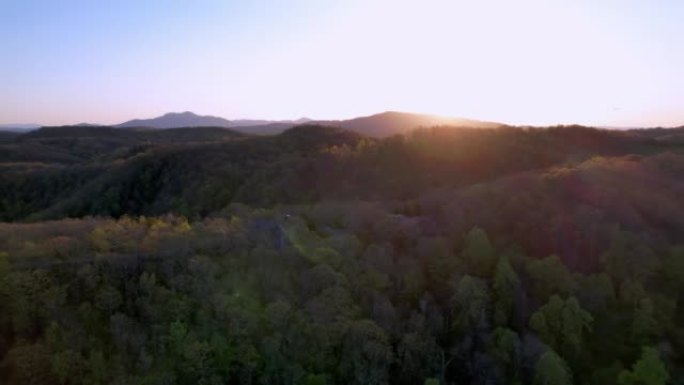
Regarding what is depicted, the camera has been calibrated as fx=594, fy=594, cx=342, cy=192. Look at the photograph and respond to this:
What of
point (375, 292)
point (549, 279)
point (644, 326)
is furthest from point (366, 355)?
point (644, 326)

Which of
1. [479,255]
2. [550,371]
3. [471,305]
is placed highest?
[479,255]

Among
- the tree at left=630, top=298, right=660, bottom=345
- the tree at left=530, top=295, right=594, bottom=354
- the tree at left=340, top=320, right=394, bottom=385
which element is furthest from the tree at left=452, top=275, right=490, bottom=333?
the tree at left=630, top=298, right=660, bottom=345

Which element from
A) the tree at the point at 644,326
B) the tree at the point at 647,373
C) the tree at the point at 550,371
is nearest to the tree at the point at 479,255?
the tree at the point at 550,371

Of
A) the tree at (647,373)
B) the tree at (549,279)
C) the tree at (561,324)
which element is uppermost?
the tree at (549,279)

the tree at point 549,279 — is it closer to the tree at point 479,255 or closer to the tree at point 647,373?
the tree at point 479,255

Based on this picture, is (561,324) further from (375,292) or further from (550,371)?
(375,292)

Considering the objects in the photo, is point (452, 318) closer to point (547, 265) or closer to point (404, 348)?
point (404, 348)
